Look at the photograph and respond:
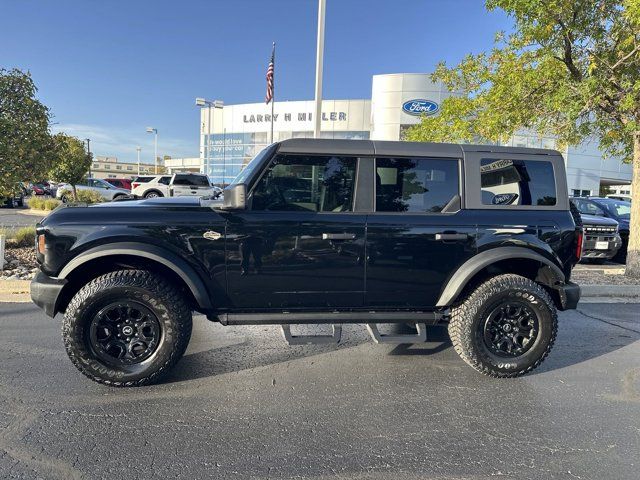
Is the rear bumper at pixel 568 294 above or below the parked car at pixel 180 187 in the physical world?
below

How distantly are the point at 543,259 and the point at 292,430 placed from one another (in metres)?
2.54

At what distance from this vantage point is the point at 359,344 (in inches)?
177

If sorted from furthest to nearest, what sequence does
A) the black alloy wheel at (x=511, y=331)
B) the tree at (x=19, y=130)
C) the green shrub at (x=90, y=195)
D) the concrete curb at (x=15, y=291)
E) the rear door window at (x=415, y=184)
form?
the green shrub at (x=90, y=195)
the tree at (x=19, y=130)
the concrete curb at (x=15, y=291)
the black alloy wheel at (x=511, y=331)
the rear door window at (x=415, y=184)

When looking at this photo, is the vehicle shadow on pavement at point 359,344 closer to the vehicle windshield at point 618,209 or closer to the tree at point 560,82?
the tree at point 560,82

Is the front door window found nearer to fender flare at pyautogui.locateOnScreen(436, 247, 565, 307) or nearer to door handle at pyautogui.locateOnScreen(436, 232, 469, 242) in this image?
door handle at pyautogui.locateOnScreen(436, 232, 469, 242)

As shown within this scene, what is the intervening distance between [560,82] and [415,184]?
4.95 metres

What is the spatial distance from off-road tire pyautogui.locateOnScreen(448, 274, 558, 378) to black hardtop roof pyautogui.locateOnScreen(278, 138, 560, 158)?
46.0 inches

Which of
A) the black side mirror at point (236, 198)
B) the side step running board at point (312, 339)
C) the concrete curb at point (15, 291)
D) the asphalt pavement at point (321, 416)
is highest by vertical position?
the black side mirror at point (236, 198)

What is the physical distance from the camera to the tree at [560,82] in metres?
6.43

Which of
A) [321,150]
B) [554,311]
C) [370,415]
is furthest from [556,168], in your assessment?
[370,415]

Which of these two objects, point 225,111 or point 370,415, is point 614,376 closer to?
point 370,415

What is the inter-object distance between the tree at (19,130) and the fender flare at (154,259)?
5521mm

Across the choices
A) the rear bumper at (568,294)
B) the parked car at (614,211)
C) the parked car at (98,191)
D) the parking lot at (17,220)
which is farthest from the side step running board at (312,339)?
the parked car at (98,191)

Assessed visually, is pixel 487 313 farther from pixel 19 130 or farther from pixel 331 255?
pixel 19 130
